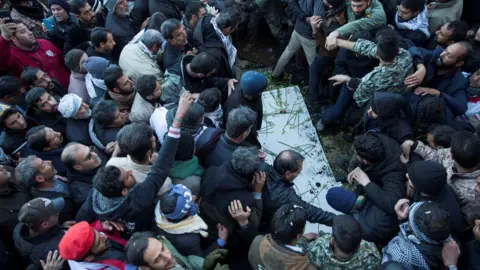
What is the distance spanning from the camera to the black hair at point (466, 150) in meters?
3.27

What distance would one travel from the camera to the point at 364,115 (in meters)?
4.60

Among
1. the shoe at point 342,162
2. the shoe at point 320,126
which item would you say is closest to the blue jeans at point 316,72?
the shoe at point 320,126

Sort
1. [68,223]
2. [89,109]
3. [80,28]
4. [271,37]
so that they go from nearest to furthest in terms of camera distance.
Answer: [68,223]
[89,109]
[80,28]
[271,37]

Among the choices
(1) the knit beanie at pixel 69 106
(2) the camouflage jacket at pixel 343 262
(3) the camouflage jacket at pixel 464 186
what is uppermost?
(1) the knit beanie at pixel 69 106

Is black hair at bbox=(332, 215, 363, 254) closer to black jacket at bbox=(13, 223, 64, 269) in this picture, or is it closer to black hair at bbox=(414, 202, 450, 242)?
black hair at bbox=(414, 202, 450, 242)

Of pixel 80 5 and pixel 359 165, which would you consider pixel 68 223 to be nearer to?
pixel 359 165

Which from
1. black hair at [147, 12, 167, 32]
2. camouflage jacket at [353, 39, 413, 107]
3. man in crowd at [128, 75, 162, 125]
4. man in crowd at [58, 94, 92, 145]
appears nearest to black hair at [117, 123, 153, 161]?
man in crowd at [128, 75, 162, 125]

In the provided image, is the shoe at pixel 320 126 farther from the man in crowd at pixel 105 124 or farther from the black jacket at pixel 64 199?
the black jacket at pixel 64 199

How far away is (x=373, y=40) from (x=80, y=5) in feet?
12.9

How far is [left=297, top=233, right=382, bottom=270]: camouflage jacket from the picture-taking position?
9.53 feet

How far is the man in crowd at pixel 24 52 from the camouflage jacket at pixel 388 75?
395 centimetres

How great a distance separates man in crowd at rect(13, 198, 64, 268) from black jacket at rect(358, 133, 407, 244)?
2683 mm

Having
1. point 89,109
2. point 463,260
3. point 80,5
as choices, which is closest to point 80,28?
point 80,5

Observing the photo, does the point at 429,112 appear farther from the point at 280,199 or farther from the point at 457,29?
the point at 280,199
